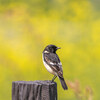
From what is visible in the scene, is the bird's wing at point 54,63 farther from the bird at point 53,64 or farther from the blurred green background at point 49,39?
the blurred green background at point 49,39

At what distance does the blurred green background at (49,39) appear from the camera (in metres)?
10.5

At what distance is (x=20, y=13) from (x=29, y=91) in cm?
866

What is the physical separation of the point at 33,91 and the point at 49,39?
278 inches

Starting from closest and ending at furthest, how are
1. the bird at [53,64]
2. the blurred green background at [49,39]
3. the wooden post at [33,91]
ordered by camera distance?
the wooden post at [33,91] → the bird at [53,64] → the blurred green background at [49,39]

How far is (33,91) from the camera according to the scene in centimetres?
477

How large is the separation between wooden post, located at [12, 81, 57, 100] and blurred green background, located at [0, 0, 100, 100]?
4.68 meters

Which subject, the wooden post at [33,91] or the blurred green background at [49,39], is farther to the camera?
the blurred green background at [49,39]

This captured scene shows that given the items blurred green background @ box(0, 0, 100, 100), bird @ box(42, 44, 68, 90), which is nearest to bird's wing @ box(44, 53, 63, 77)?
bird @ box(42, 44, 68, 90)

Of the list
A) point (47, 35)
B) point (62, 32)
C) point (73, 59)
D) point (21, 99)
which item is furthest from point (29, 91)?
point (62, 32)

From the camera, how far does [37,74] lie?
410 inches

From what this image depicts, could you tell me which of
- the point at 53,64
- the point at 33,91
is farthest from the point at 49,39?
the point at 33,91

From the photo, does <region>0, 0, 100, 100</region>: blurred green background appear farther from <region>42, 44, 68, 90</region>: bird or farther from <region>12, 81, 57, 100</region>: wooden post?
<region>12, 81, 57, 100</region>: wooden post

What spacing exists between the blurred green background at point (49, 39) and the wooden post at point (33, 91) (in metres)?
4.68

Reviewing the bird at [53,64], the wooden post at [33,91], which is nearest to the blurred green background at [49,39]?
the bird at [53,64]
